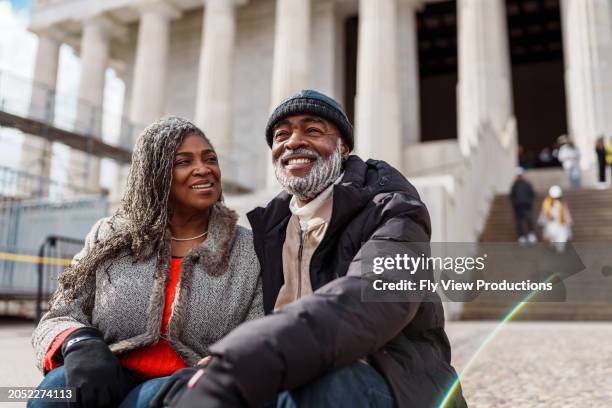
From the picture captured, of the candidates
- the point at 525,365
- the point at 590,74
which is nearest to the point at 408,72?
the point at 590,74

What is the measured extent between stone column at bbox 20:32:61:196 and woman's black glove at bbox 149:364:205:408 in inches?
739

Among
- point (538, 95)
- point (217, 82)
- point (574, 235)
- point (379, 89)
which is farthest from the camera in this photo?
point (538, 95)

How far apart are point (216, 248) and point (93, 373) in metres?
0.90

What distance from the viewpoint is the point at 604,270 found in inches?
157

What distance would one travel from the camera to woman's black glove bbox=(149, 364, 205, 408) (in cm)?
223

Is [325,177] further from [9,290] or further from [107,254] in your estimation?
[9,290]

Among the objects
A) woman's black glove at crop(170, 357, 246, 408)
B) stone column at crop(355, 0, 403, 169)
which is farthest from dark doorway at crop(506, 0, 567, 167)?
woman's black glove at crop(170, 357, 246, 408)

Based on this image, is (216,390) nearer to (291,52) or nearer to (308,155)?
(308,155)

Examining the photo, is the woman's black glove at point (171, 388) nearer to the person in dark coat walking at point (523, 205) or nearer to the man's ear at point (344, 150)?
the man's ear at point (344, 150)

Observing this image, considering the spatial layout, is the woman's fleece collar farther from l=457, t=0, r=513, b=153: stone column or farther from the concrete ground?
l=457, t=0, r=513, b=153: stone column

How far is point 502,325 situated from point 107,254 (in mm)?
9036

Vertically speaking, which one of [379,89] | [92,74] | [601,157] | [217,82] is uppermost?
[92,74]

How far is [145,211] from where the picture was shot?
3.22m

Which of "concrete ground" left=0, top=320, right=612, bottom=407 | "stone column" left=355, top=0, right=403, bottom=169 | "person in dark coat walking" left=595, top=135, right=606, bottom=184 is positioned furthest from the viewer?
"stone column" left=355, top=0, right=403, bottom=169
